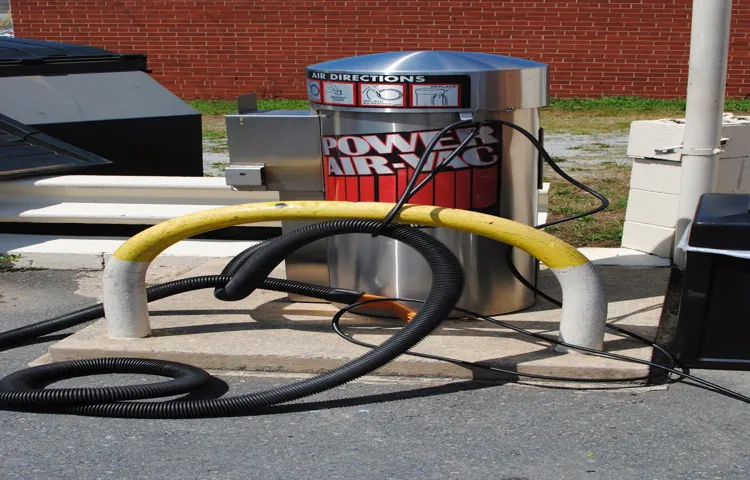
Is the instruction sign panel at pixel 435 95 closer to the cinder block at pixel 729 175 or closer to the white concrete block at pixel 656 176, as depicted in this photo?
the white concrete block at pixel 656 176

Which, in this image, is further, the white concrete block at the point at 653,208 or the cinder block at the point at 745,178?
the cinder block at the point at 745,178

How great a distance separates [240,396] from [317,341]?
2.18ft

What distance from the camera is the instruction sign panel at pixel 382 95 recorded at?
4.16 meters

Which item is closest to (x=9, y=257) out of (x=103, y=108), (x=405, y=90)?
(x=103, y=108)

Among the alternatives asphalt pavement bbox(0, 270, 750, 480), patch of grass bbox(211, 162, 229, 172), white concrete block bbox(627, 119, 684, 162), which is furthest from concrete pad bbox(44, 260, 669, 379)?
patch of grass bbox(211, 162, 229, 172)

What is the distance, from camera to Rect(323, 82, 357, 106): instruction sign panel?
4.26 meters

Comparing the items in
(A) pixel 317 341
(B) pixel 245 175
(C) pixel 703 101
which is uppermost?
(C) pixel 703 101

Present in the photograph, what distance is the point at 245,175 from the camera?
4.68m

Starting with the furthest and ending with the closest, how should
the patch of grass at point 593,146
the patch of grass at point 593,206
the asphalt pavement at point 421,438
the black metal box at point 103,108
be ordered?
1. the patch of grass at point 593,146
2. the black metal box at point 103,108
3. the patch of grass at point 593,206
4. the asphalt pavement at point 421,438

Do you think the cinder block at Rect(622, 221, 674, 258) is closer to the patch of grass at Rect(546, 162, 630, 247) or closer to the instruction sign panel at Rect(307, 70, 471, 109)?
the patch of grass at Rect(546, 162, 630, 247)

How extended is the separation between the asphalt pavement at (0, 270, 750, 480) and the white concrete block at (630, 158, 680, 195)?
1.95m

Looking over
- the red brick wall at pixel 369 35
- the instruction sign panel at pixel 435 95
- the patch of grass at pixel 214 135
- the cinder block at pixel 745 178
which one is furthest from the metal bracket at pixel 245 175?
the red brick wall at pixel 369 35

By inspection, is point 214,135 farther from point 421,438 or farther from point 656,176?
point 421,438

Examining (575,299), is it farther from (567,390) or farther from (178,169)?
(178,169)
